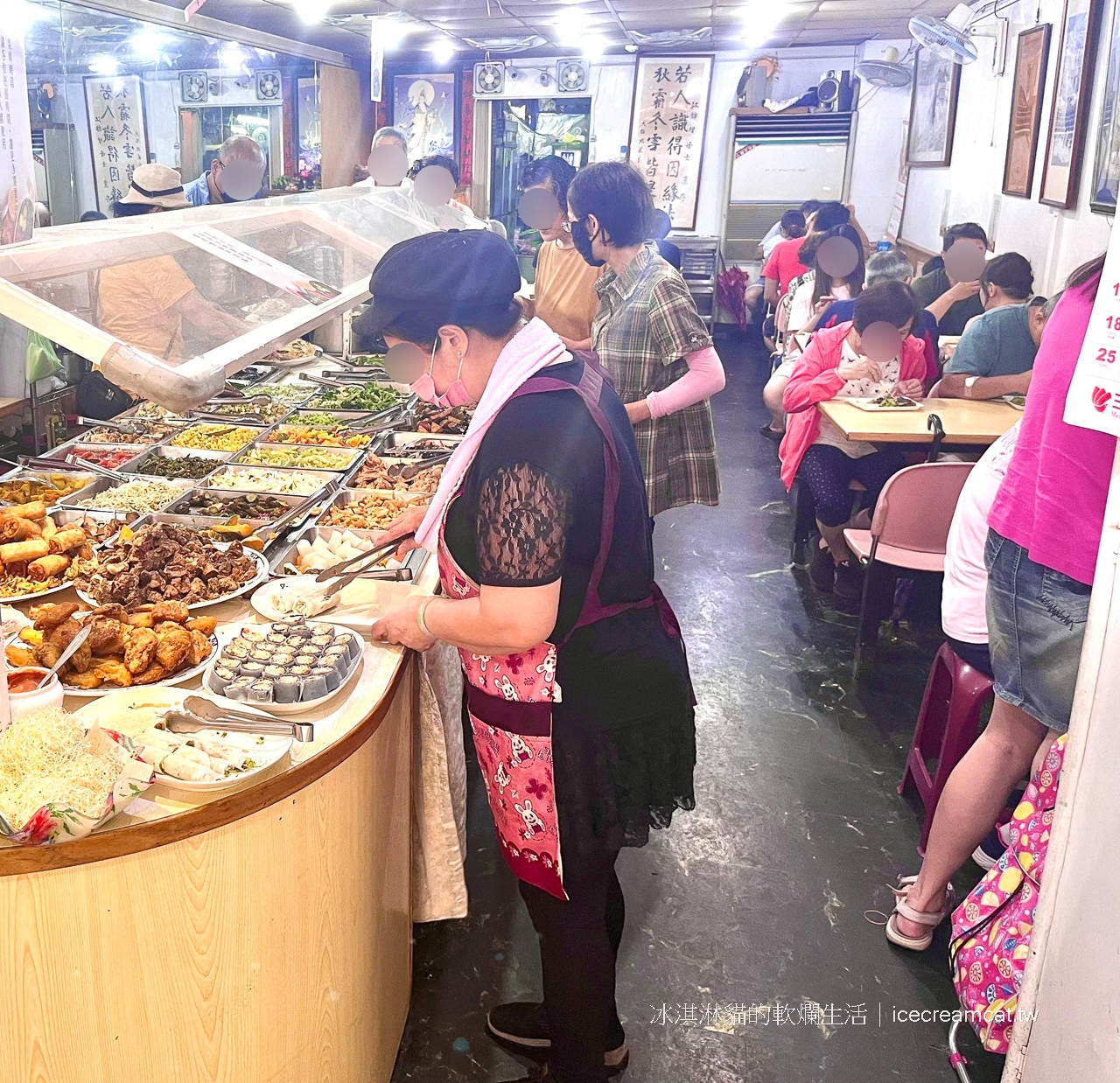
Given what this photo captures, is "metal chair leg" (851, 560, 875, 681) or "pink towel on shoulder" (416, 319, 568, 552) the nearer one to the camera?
"pink towel on shoulder" (416, 319, 568, 552)

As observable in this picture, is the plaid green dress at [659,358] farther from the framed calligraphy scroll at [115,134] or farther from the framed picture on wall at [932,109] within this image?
the framed calligraphy scroll at [115,134]

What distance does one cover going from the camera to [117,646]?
2.02m

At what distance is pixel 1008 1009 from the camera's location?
2229mm

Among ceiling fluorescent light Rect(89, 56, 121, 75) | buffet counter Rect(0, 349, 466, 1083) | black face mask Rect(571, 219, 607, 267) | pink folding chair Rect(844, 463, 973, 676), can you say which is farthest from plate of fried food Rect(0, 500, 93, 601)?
ceiling fluorescent light Rect(89, 56, 121, 75)

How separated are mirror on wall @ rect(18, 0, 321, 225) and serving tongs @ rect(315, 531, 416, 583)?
3788 millimetres

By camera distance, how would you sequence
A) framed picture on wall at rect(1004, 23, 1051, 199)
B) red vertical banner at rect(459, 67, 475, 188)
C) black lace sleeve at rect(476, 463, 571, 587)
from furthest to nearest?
red vertical banner at rect(459, 67, 475, 188), framed picture on wall at rect(1004, 23, 1051, 199), black lace sleeve at rect(476, 463, 571, 587)

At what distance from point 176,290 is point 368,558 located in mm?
849

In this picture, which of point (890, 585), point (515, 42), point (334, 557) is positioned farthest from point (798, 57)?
point (334, 557)

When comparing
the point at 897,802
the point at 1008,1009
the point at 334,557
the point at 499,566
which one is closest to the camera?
the point at 499,566

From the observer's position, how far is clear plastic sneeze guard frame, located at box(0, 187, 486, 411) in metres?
1.89

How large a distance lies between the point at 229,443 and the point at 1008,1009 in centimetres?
306

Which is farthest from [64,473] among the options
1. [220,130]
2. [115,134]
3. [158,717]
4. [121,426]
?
[220,130]

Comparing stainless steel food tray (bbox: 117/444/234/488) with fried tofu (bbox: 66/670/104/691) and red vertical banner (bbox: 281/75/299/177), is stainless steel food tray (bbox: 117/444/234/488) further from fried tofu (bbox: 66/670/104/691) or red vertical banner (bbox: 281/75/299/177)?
red vertical banner (bbox: 281/75/299/177)

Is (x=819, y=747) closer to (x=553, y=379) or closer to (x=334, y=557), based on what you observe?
(x=334, y=557)
